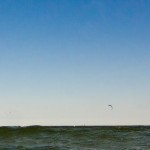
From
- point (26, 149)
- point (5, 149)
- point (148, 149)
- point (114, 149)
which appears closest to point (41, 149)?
point (26, 149)

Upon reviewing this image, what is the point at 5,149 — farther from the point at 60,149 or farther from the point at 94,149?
the point at 94,149

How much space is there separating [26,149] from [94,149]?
20.3 feet

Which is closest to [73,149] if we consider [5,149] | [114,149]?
[114,149]

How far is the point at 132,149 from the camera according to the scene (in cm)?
2938

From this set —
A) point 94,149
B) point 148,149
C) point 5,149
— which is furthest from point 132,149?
point 5,149

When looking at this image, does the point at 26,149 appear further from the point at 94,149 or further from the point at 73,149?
the point at 94,149

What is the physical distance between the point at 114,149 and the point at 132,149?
5.47 feet

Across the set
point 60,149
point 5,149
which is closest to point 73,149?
point 60,149

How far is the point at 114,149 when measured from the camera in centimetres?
2912

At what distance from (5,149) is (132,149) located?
11.5 meters

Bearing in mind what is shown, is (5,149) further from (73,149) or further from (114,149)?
(114,149)

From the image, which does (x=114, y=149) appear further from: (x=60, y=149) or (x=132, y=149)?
(x=60, y=149)

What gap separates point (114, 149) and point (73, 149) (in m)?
3.68

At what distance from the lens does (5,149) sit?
29.6m
